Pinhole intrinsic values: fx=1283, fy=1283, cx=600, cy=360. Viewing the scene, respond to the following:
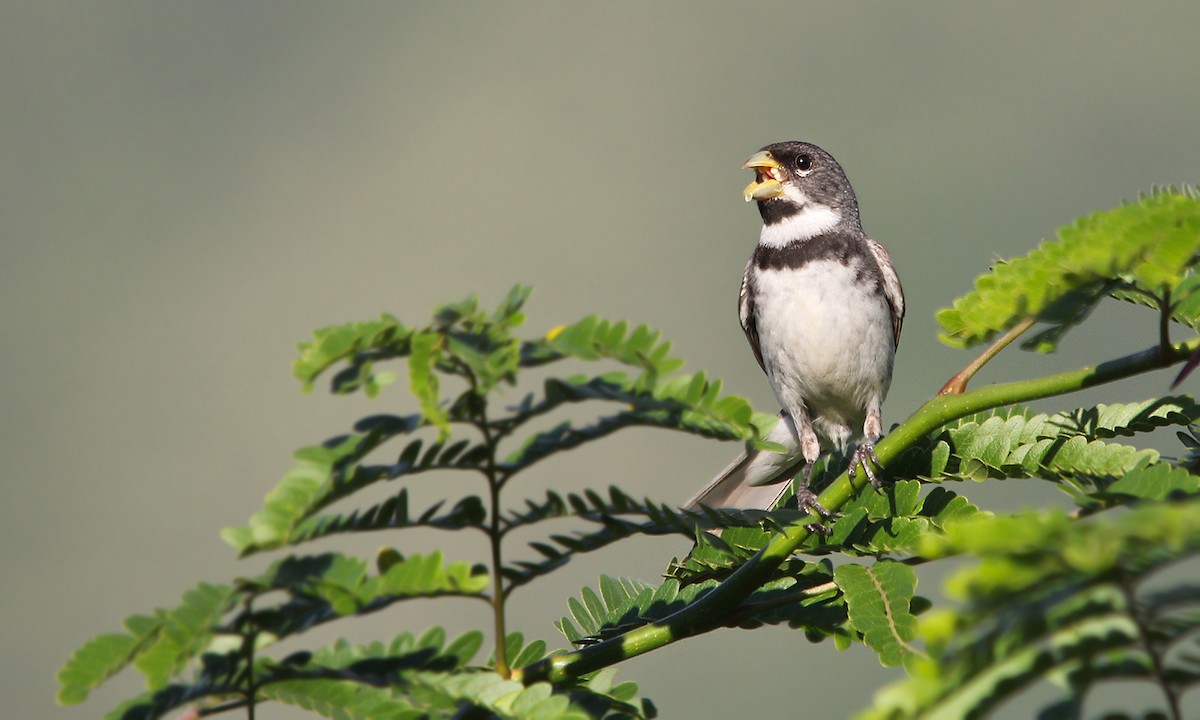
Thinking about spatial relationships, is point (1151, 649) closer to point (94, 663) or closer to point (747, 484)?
point (94, 663)

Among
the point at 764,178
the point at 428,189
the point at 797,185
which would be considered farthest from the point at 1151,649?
the point at 428,189

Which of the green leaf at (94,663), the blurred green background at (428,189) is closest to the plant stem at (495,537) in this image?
the green leaf at (94,663)

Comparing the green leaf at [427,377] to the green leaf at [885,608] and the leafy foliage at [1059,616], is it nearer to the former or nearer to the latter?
the leafy foliage at [1059,616]

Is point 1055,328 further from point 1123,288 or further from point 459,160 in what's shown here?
point 459,160

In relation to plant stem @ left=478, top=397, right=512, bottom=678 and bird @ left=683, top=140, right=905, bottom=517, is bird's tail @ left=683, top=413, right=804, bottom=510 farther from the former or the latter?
plant stem @ left=478, top=397, right=512, bottom=678

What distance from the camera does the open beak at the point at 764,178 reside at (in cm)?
728

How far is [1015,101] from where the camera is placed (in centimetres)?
13512

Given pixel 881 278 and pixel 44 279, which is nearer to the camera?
pixel 881 278

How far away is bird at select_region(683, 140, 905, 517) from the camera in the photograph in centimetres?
Result: 645

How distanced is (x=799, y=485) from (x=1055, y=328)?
2.15 metres

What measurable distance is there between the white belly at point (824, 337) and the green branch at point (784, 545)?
352 cm

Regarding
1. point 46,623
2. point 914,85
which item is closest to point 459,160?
point 914,85

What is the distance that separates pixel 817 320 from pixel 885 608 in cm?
357

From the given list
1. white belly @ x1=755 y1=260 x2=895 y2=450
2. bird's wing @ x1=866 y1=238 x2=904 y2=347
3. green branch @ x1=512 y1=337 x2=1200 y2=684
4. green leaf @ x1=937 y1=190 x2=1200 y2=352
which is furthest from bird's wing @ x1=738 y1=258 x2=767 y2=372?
green leaf @ x1=937 y1=190 x2=1200 y2=352
